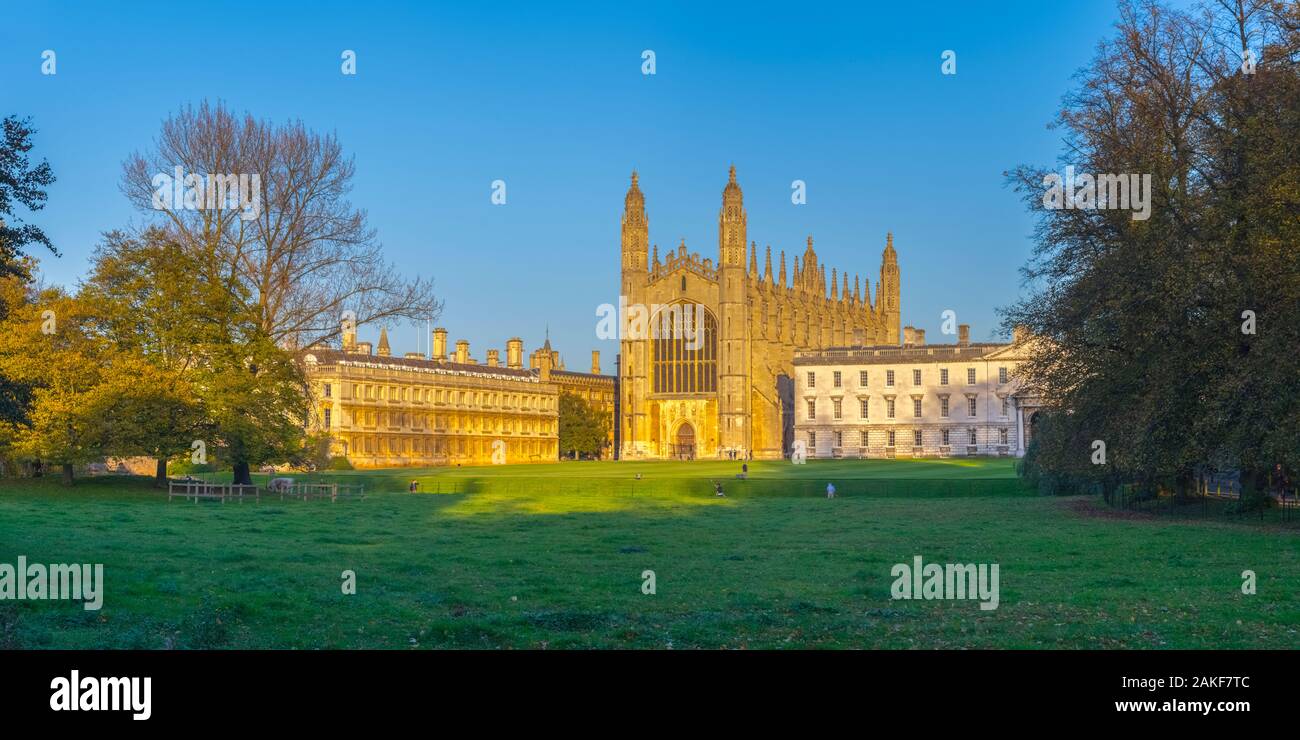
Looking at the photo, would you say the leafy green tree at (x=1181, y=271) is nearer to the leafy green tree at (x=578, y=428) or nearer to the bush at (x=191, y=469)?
the bush at (x=191, y=469)

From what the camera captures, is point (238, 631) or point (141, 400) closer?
point (238, 631)

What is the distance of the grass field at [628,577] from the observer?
13.8m

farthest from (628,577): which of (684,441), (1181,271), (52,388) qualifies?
(684,441)

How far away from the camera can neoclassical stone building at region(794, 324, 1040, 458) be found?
100500 mm

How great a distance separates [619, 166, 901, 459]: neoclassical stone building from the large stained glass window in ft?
0.29

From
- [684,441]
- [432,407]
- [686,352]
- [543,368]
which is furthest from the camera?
[543,368]

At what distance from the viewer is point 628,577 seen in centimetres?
1938

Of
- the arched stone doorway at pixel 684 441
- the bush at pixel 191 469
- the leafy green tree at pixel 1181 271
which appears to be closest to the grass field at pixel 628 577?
the leafy green tree at pixel 1181 271

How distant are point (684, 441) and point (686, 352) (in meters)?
8.01

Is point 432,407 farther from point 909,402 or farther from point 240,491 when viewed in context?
point 240,491

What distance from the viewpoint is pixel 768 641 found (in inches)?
534
